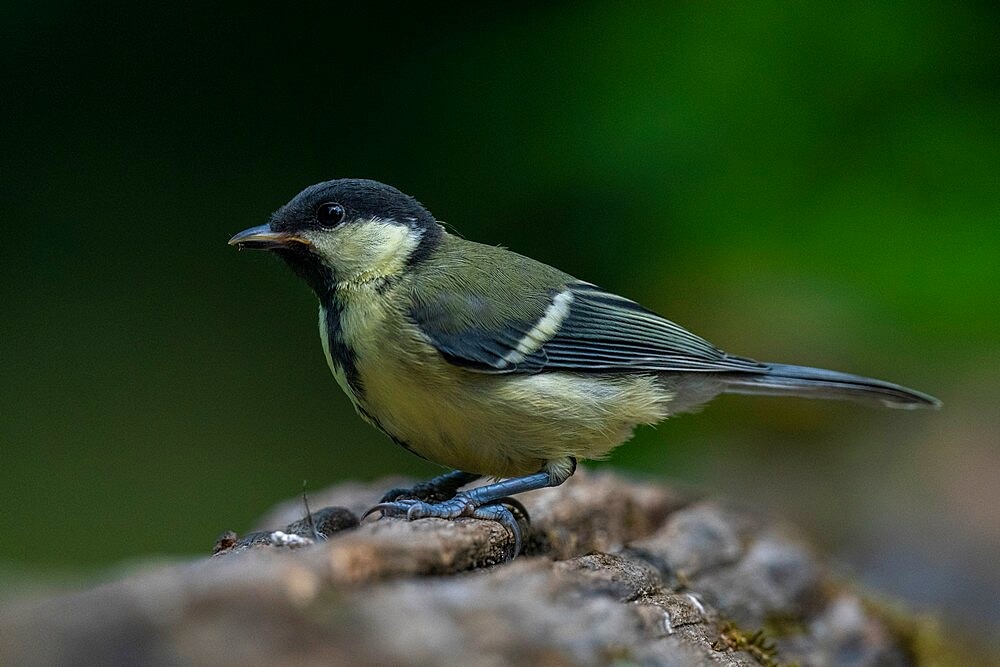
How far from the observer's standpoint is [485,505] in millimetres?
2340

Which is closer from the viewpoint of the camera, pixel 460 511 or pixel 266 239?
pixel 460 511

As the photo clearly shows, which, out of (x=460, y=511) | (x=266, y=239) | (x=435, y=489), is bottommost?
(x=435, y=489)

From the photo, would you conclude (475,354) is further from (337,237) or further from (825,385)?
(825,385)

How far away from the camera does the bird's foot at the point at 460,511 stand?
2.20 m

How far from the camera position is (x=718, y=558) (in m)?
2.74

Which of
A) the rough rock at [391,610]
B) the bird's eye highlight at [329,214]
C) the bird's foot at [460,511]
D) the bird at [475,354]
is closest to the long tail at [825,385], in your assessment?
the bird at [475,354]

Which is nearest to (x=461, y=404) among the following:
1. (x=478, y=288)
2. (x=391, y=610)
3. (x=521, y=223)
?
(x=478, y=288)

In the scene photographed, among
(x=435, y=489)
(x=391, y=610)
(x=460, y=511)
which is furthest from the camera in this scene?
(x=435, y=489)

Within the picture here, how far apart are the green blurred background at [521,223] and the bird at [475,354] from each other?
132 centimetres

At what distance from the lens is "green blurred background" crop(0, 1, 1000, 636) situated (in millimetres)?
4180

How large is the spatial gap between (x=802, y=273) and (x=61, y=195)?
389cm

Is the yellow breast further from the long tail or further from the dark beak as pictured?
the long tail

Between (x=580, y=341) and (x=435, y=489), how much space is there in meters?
0.56

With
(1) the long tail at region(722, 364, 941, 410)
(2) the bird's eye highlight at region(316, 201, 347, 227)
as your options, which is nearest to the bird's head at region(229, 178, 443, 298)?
(2) the bird's eye highlight at region(316, 201, 347, 227)
